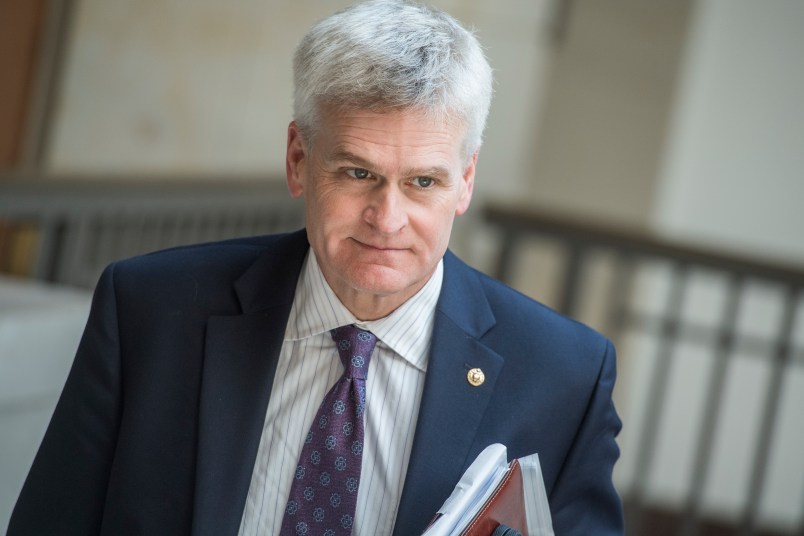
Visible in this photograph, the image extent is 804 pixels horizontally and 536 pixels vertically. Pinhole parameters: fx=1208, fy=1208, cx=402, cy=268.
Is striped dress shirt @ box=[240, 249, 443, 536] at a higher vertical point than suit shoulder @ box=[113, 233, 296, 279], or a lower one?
lower

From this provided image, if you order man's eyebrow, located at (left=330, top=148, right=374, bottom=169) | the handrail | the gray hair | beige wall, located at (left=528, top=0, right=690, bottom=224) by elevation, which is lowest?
the handrail

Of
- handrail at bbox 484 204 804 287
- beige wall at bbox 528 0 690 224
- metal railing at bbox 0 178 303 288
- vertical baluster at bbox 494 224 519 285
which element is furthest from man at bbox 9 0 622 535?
beige wall at bbox 528 0 690 224

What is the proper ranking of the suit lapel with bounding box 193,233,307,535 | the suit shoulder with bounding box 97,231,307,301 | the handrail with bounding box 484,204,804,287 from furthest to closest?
the handrail with bounding box 484,204,804,287, the suit shoulder with bounding box 97,231,307,301, the suit lapel with bounding box 193,233,307,535

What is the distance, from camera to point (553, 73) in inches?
250

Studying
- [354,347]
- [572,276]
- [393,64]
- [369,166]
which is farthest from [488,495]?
[572,276]

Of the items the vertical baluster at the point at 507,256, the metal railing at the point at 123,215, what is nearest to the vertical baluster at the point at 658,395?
the vertical baluster at the point at 507,256

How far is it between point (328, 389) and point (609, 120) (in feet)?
15.0

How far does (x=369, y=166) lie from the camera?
172 cm

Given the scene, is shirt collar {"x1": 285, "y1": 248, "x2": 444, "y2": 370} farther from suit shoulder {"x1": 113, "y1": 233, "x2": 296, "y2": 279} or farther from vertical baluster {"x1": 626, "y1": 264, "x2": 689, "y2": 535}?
vertical baluster {"x1": 626, "y1": 264, "x2": 689, "y2": 535}

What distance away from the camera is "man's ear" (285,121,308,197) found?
1882 millimetres

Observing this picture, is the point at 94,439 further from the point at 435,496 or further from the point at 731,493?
the point at 731,493

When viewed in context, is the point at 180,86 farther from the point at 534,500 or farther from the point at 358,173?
the point at 534,500

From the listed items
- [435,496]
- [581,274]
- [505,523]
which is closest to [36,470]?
[435,496]

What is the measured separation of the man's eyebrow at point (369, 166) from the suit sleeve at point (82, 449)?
1.57 ft
